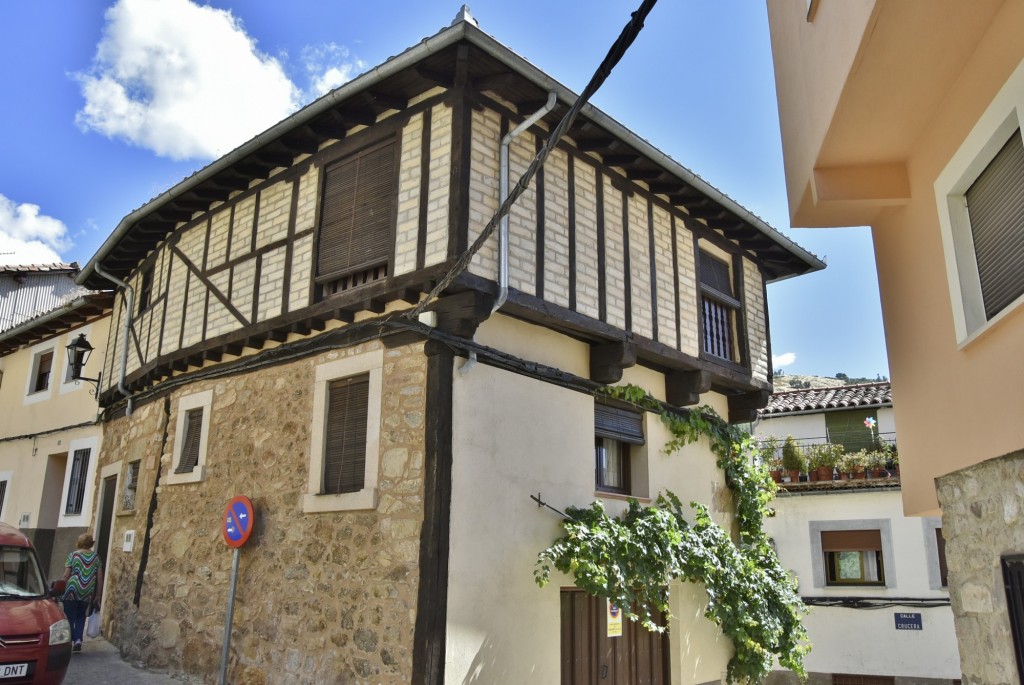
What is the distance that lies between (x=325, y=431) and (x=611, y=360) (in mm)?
3190

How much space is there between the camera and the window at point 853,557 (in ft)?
52.7

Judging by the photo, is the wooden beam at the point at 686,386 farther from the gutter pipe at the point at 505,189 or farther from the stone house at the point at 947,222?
the stone house at the point at 947,222

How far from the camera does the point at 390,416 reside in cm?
787

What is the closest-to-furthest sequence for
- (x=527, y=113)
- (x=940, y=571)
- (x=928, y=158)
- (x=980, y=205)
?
(x=980, y=205)
(x=928, y=158)
(x=527, y=113)
(x=940, y=571)

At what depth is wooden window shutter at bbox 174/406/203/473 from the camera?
34.9ft

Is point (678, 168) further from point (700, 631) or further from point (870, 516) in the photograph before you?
point (870, 516)

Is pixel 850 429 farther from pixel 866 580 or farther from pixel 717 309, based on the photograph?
pixel 717 309

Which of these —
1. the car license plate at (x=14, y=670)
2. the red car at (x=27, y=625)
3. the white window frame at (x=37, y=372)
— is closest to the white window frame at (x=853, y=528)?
the red car at (x=27, y=625)

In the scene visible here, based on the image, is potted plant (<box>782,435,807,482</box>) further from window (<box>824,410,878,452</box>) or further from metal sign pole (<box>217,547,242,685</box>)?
metal sign pole (<box>217,547,242,685</box>)

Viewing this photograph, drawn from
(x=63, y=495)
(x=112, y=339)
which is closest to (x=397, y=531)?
(x=112, y=339)

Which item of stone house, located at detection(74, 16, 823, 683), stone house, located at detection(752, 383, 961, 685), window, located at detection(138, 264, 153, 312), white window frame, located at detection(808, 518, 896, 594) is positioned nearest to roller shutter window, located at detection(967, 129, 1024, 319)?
stone house, located at detection(74, 16, 823, 683)

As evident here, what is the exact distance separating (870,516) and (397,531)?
12.0m

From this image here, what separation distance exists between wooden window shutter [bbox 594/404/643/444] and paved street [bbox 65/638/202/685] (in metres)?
5.25

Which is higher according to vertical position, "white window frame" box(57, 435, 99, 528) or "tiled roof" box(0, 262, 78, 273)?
"tiled roof" box(0, 262, 78, 273)
